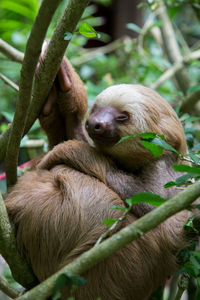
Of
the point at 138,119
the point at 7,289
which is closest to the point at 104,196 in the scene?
the point at 138,119

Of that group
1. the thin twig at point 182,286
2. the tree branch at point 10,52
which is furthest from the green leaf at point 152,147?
the tree branch at point 10,52

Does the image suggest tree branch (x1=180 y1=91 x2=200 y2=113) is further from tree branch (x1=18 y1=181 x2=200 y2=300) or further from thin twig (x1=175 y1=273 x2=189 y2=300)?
tree branch (x1=18 y1=181 x2=200 y2=300)

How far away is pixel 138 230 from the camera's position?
1898 millimetres

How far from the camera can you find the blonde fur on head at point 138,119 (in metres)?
3.13

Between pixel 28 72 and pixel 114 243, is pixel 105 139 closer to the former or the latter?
pixel 28 72

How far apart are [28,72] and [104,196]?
43.6 inches

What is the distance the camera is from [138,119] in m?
3.14

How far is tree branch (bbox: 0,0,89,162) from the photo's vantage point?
2.44 meters

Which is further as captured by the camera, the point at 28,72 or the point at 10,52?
the point at 10,52

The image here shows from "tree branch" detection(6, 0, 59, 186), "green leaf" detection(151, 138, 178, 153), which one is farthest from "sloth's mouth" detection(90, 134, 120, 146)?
"green leaf" detection(151, 138, 178, 153)

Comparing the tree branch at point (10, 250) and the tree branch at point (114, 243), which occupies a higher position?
the tree branch at point (114, 243)

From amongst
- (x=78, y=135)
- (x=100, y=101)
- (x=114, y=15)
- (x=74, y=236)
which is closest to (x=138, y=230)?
(x=74, y=236)

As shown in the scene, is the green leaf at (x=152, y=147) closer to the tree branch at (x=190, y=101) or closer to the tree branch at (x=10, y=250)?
the tree branch at (x=10, y=250)

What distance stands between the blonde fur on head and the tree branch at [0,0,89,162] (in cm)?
58
